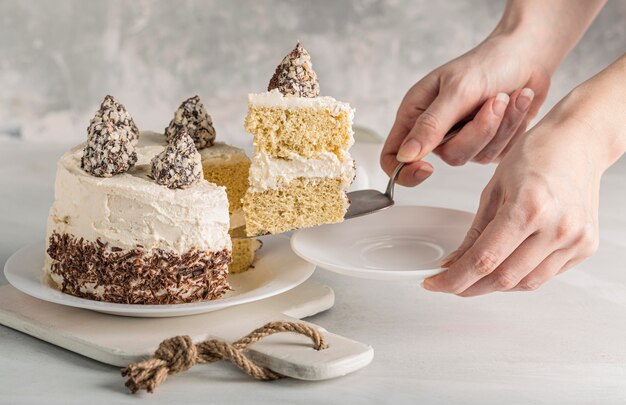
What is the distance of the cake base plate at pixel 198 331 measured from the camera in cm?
292

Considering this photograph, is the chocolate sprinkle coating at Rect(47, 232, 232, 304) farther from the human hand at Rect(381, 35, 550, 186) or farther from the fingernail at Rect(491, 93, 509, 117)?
the fingernail at Rect(491, 93, 509, 117)

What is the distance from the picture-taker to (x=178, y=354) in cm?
288

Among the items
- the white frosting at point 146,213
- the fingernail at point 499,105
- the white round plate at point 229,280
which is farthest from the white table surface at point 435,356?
the fingernail at point 499,105

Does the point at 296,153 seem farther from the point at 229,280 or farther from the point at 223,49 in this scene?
the point at 223,49

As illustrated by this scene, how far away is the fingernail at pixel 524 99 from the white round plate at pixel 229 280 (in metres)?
0.96

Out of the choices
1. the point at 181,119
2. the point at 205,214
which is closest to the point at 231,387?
the point at 205,214

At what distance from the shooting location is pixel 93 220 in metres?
3.22

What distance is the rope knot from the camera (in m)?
2.88

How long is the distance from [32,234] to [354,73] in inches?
111

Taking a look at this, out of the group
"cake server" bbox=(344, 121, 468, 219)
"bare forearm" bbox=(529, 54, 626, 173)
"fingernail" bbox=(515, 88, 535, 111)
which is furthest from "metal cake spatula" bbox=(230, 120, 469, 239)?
"bare forearm" bbox=(529, 54, 626, 173)

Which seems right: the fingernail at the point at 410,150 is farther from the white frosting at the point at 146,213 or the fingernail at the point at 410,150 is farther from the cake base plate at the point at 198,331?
the white frosting at the point at 146,213

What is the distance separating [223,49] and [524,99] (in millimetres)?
2997

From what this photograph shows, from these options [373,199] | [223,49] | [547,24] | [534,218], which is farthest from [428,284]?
[223,49]

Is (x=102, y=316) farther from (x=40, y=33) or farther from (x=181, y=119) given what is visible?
(x=40, y=33)
